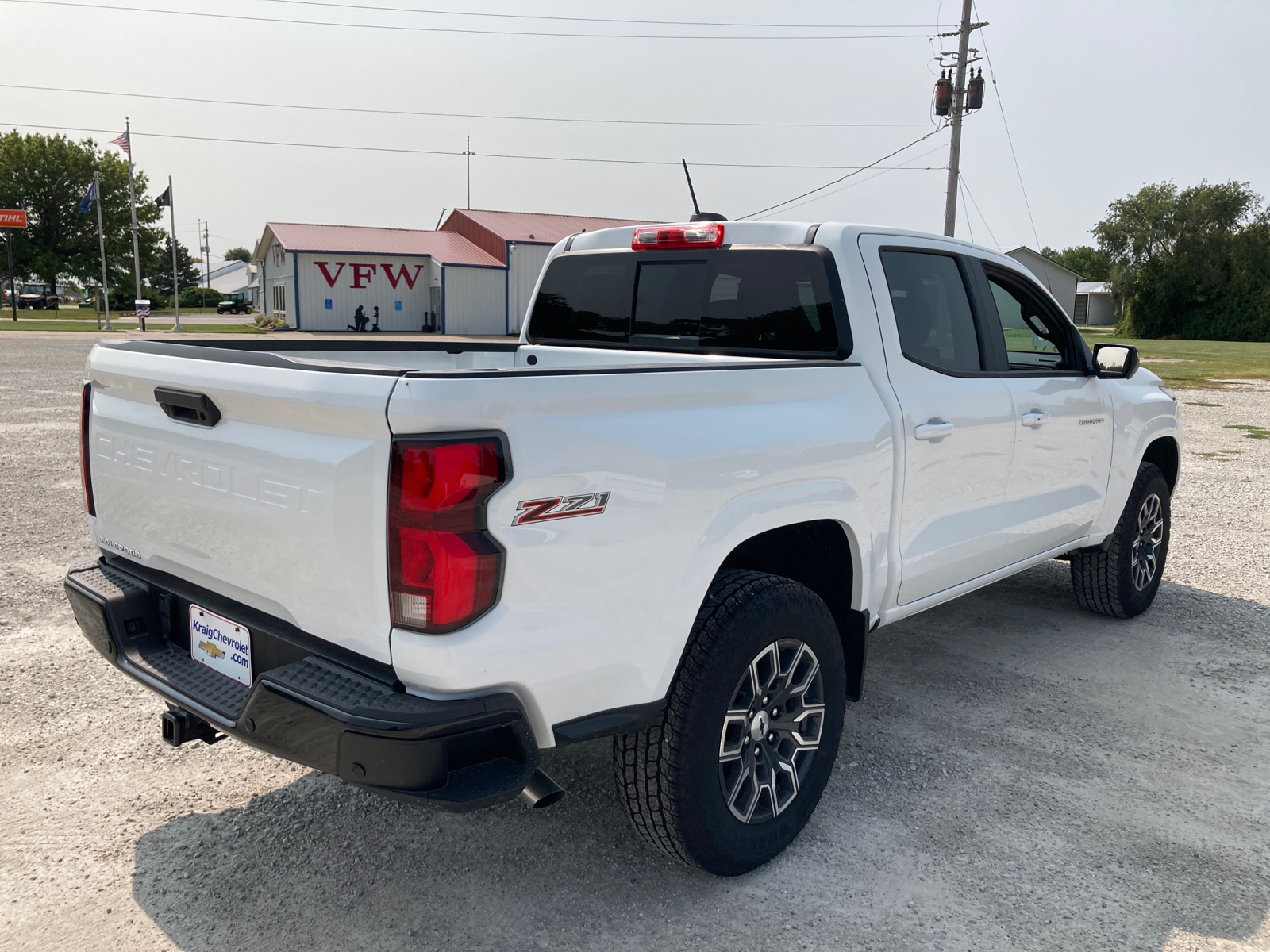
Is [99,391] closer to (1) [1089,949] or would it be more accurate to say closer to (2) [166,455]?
(2) [166,455]

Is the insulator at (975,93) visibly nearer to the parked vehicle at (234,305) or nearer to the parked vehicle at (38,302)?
the parked vehicle at (234,305)

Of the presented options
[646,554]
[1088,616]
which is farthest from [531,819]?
[1088,616]

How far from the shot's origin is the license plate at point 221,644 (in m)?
2.60

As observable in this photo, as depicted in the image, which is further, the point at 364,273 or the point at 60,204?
the point at 60,204

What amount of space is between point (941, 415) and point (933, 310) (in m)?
0.50

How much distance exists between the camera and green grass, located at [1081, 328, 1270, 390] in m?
24.9

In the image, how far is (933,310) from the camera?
12.5 ft

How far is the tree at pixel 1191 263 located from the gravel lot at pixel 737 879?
68.2 meters

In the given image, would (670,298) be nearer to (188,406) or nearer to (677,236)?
(677,236)

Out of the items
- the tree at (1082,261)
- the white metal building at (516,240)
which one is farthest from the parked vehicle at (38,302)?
the tree at (1082,261)

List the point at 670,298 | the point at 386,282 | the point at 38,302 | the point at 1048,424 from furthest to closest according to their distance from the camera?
the point at 38,302 → the point at 386,282 → the point at 1048,424 → the point at 670,298

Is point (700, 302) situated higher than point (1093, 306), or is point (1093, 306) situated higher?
point (1093, 306)

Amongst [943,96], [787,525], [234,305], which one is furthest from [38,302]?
[787,525]

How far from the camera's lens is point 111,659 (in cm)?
290
